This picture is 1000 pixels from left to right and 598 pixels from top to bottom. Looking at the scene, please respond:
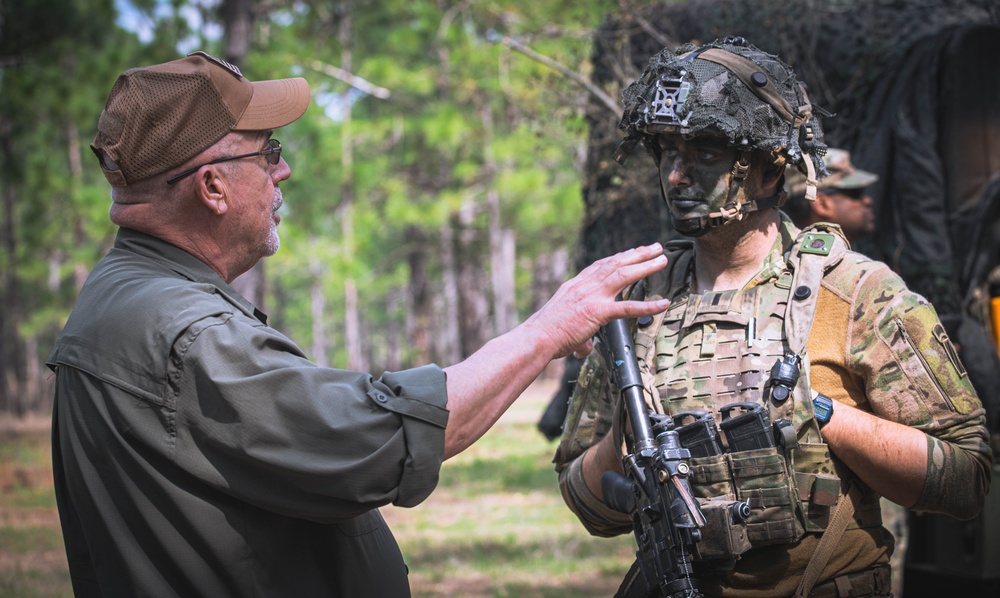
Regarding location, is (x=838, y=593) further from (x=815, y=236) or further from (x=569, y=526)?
(x=569, y=526)

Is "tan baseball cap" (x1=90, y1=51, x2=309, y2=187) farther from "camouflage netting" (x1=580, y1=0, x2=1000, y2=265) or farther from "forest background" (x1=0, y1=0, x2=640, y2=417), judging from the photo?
"forest background" (x1=0, y1=0, x2=640, y2=417)

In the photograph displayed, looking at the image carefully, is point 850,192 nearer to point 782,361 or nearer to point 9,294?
point 782,361

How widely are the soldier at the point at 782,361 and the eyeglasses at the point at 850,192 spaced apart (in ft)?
8.22

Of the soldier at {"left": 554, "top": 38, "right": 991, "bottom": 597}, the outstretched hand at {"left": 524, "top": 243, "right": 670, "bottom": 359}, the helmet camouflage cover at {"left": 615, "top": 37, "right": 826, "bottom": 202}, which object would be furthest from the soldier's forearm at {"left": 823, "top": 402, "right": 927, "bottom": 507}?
the helmet camouflage cover at {"left": 615, "top": 37, "right": 826, "bottom": 202}

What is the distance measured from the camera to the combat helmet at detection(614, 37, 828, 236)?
2582 mm

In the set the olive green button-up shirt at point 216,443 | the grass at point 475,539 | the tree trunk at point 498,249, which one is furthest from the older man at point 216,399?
the tree trunk at point 498,249

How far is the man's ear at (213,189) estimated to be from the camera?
7.34ft

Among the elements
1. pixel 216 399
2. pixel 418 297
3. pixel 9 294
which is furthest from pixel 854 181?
pixel 9 294

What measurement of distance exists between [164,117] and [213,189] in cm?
19

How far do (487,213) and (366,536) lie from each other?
81.0 ft

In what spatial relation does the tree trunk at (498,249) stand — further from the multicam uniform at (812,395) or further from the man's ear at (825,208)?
the multicam uniform at (812,395)

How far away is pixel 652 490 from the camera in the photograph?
2475 millimetres

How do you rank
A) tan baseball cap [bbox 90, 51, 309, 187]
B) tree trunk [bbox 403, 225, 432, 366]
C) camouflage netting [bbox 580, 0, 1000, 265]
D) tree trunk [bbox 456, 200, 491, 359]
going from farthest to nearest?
tree trunk [bbox 403, 225, 432, 366] → tree trunk [bbox 456, 200, 491, 359] → camouflage netting [bbox 580, 0, 1000, 265] → tan baseball cap [bbox 90, 51, 309, 187]

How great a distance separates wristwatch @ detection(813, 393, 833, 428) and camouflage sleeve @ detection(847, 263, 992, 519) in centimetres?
12
